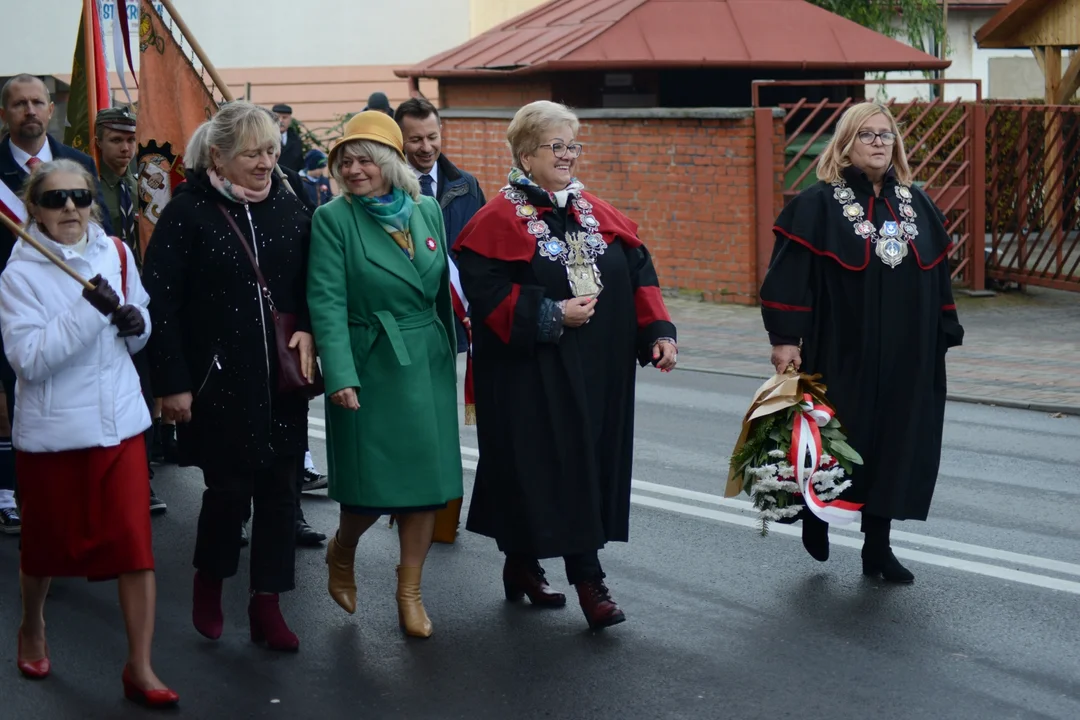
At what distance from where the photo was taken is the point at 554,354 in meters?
5.78

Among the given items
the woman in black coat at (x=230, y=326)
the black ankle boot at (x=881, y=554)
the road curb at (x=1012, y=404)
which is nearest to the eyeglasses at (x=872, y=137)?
the black ankle boot at (x=881, y=554)

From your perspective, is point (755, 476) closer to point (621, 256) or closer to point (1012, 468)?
point (621, 256)

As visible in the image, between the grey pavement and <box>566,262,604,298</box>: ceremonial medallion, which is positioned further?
the grey pavement

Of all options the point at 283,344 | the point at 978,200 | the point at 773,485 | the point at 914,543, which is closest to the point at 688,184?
the point at 978,200

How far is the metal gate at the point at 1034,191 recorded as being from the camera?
1545 cm

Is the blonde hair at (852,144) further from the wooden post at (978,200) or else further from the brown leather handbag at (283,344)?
the wooden post at (978,200)

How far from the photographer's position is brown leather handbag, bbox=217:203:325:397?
5504 millimetres

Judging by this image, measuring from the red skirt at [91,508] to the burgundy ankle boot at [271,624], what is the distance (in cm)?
68

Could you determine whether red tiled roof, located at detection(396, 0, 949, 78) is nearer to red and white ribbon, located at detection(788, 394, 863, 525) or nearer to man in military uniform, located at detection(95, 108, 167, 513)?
man in military uniform, located at detection(95, 108, 167, 513)

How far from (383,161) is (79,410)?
1.37 meters

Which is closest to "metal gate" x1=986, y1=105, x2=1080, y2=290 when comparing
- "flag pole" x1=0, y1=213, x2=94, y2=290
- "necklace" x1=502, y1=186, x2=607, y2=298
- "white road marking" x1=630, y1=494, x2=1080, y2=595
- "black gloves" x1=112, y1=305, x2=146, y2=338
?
"white road marking" x1=630, y1=494, x2=1080, y2=595

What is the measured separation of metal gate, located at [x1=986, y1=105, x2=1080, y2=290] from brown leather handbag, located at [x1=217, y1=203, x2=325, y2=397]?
11022 mm

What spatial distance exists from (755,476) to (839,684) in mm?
1259

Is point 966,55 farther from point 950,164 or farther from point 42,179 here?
point 42,179
